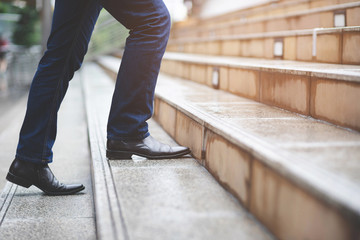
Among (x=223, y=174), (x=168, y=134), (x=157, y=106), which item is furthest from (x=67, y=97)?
(x=223, y=174)

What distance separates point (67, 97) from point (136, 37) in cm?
369

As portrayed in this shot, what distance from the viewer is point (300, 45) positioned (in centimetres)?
258

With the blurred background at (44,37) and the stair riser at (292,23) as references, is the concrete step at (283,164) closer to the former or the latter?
the stair riser at (292,23)

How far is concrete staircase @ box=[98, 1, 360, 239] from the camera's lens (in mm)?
925

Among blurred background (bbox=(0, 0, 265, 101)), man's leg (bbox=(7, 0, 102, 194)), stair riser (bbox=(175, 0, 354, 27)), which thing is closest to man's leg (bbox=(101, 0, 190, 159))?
man's leg (bbox=(7, 0, 102, 194))

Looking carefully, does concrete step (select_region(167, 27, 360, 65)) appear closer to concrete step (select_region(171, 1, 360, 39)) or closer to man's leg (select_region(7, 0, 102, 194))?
concrete step (select_region(171, 1, 360, 39))

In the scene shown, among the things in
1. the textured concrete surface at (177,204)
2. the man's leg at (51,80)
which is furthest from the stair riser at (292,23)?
the man's leg at (51,80)

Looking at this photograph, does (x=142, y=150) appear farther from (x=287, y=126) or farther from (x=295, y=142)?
(x=295, y=142)

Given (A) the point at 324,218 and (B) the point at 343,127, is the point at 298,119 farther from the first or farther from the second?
(A) the point at 324,218

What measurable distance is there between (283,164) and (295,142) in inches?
10.6

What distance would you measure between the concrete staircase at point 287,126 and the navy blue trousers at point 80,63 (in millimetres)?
279

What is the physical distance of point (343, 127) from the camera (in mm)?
1473

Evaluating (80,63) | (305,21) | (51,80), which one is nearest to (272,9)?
(305,21)

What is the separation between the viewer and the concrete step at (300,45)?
6.75ft
